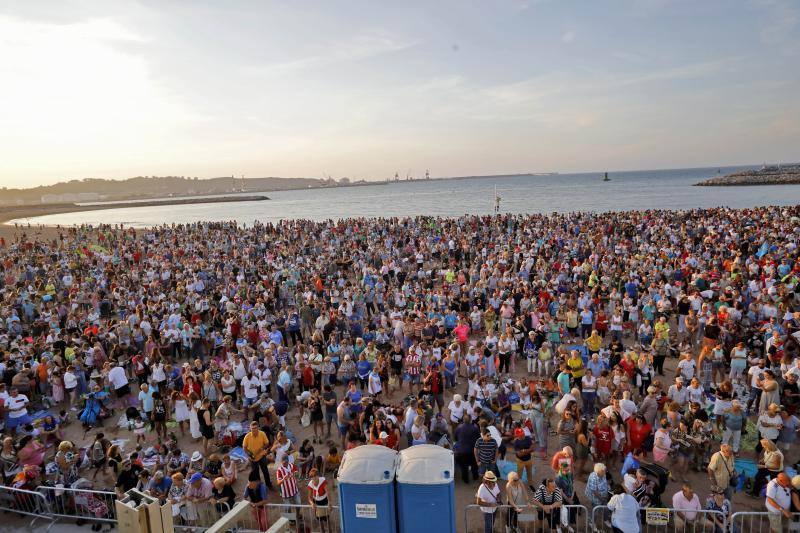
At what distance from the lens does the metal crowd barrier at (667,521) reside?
19.4 feet

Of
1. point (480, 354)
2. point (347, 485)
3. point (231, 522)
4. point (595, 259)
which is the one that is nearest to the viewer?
point (231, 522)

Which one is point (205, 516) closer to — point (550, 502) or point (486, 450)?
point (486, 450)

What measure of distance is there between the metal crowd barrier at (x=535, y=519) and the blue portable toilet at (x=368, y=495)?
118cm

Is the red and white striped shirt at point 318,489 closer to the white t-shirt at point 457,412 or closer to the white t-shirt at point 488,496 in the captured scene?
the white t-shirt at point 488,496

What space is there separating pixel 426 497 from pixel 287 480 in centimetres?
249

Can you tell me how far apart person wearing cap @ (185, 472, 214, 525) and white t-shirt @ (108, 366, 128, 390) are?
5211 millimetres

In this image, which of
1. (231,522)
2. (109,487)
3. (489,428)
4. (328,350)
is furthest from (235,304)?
(231,522)

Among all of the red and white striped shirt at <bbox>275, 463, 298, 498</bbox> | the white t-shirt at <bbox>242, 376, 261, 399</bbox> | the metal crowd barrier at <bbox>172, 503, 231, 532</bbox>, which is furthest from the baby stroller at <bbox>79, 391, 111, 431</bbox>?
the red and white striped shirt at <bbox>275, 463, 298, 498</bbox>

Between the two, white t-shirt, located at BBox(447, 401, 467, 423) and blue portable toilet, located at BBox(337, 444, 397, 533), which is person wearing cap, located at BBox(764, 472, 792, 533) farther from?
blue portable toilet, located at BBox(337, 444, 397, 533)

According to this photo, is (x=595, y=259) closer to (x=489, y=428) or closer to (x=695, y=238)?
(x=695, y=238)

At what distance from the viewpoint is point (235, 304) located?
16.0 metres

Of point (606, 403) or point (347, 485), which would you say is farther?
point (606, 403)

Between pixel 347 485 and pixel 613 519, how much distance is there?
339 cm

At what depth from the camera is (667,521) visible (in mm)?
5906
